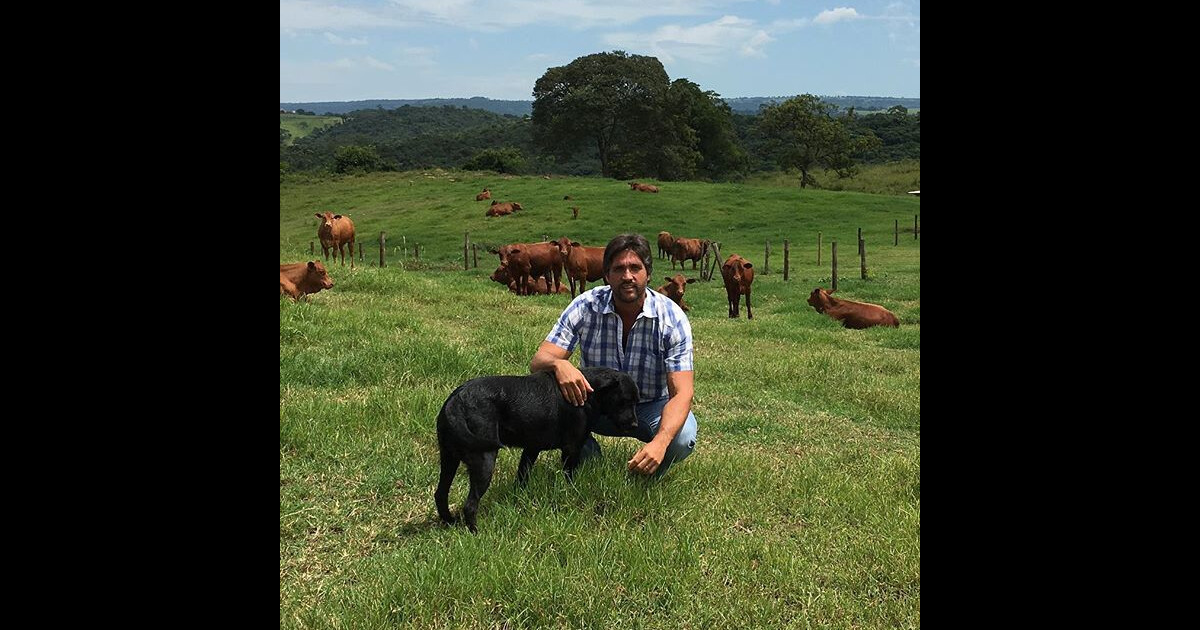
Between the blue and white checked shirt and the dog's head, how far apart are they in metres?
0.47

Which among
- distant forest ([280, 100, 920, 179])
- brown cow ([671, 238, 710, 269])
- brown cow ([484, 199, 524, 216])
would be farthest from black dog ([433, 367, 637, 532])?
distant forest ([280, 100, 920, 179])

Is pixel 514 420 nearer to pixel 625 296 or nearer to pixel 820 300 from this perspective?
pixel 625 296

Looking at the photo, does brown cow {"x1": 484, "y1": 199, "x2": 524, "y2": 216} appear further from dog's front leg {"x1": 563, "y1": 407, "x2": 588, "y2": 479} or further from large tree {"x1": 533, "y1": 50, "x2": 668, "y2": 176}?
dog's front leg {"x1": 563, "y1": 407, "x2": 588, "y2": 479}

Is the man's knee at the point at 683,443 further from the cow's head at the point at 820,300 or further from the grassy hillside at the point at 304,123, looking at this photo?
the grassy hillside at the point at 304,123

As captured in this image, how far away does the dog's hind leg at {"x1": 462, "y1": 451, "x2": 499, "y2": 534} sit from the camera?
384 cm

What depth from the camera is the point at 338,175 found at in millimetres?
54094

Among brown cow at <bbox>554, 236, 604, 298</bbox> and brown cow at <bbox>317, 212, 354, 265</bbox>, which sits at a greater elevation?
brown cow at <bbox>317, 212, 354, 265</bbox>

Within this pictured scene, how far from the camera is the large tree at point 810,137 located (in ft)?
201
